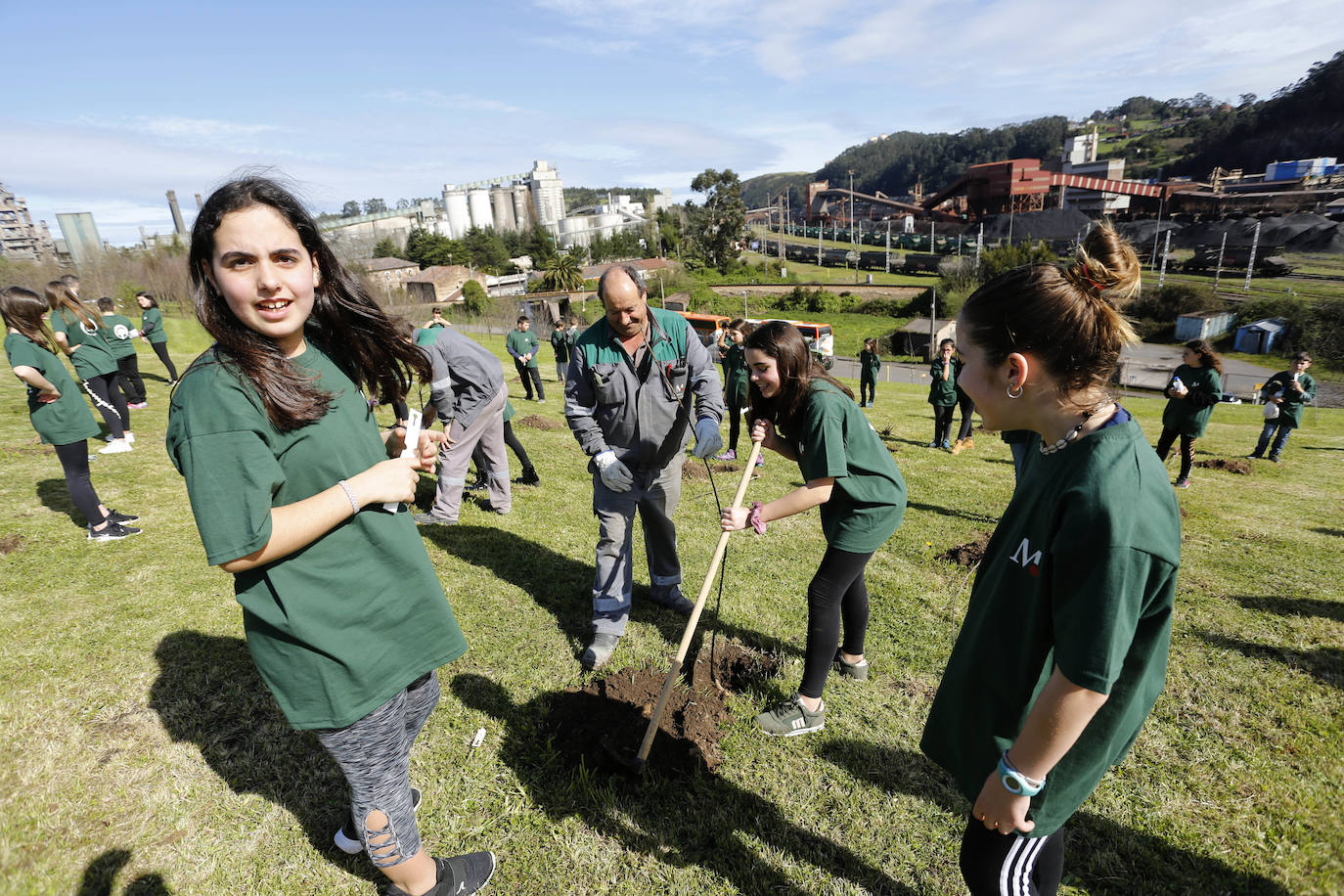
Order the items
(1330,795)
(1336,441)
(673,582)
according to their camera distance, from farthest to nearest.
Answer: (1336,441) → (673,582) → (1330,795)

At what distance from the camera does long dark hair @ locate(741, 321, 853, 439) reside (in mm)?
2861

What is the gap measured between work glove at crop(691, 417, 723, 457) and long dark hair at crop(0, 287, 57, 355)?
5.37 meters

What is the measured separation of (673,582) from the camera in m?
4.43

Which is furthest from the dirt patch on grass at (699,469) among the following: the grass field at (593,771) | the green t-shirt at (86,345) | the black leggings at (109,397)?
the black leggings at (109,397)

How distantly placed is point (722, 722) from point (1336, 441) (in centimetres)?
1809

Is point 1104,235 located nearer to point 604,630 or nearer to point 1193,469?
point 604,630

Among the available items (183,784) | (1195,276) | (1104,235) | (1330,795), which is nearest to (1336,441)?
(1330,795)

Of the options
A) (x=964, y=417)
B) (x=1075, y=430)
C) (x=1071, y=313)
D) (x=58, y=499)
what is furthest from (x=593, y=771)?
(x=964, y=417)

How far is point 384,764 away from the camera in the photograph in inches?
77.4

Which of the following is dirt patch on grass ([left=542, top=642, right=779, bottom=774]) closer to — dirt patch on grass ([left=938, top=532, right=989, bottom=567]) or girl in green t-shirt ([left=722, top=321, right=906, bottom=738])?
girl in green t-shirt ([left=722, top=321, right=906, bottom=738])

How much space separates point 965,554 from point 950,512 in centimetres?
170

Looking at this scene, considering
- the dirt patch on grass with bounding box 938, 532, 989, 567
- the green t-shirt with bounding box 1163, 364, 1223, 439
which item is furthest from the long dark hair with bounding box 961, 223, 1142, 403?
the green t-shirt with bounding box 1163, 364, 1223, 439

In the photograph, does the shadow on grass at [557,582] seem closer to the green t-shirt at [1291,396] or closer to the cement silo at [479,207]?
the green t-shirt at [1291,396]

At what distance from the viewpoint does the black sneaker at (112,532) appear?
5426 millimetres
